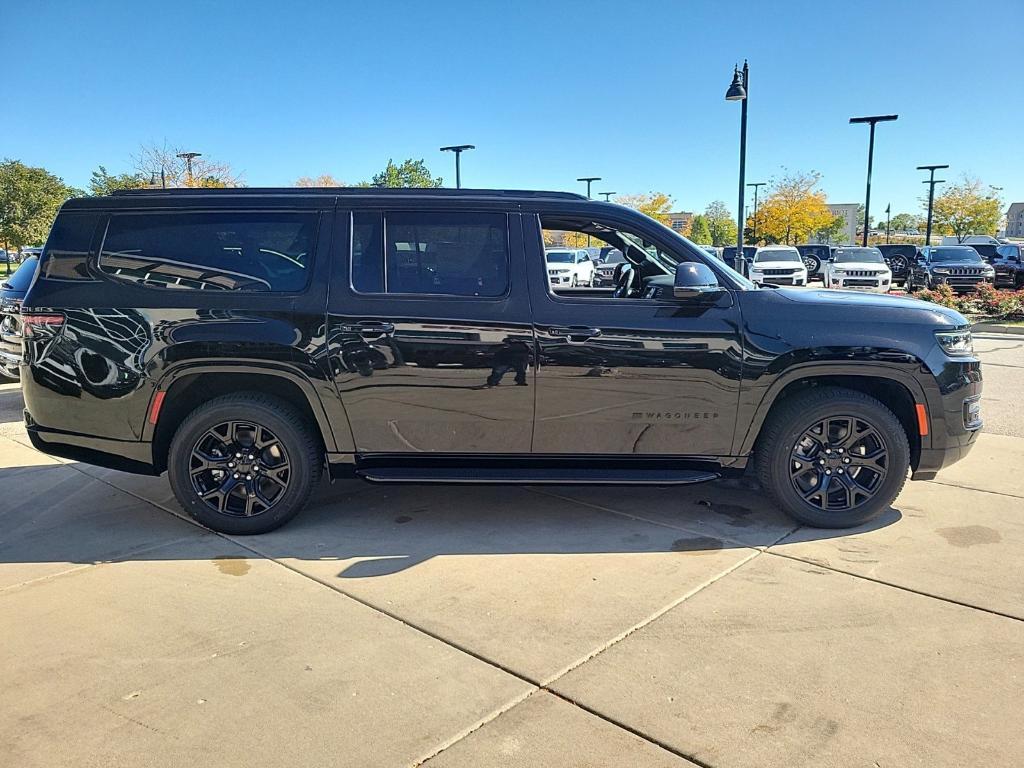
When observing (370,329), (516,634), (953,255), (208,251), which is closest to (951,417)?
(516,634)

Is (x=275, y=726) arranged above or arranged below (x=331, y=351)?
below

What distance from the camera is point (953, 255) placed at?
→ 27.5 m

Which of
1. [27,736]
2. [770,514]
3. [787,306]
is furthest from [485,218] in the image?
[27,736]

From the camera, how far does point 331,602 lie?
11.9ft

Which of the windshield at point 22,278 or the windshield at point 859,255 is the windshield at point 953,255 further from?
the windshield at point 22,278

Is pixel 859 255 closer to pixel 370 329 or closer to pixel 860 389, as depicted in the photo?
pixel 860 389

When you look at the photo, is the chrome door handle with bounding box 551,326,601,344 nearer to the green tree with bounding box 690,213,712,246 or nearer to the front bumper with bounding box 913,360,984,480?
the front bumper with bounding box 913,360,984,480

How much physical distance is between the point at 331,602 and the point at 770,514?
2731 millimetres

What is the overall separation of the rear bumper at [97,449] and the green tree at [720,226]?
2645 inches

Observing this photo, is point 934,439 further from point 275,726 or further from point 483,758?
point 275,726

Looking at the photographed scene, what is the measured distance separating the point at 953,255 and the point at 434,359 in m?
28.5

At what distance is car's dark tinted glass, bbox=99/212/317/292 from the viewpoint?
4340mm

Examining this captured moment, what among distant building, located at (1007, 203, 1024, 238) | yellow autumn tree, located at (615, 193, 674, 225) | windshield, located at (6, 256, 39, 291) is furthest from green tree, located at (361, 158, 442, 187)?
distant building, located at (1007, 203, 1024, 238)

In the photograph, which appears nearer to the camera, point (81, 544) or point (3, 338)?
point (81, 544)
